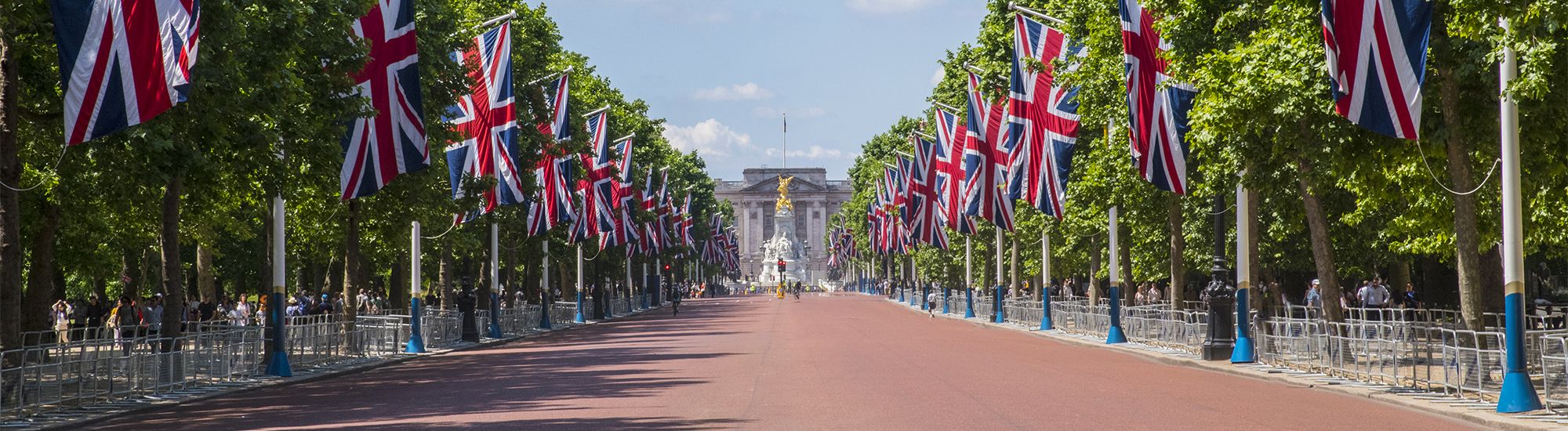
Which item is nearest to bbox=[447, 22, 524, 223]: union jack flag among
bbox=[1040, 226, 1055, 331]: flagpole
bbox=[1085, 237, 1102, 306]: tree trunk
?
bbox=[1085, 237, 1102, 306]: tree trunk

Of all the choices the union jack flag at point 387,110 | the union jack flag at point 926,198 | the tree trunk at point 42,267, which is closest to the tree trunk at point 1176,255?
the union jack flag at point 926,198

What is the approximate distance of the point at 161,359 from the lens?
24203 mm

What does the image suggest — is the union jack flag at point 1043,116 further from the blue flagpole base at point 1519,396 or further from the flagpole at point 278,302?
the blue flagpole base at point 1519,396

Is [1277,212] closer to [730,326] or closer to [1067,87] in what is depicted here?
[1067,87]

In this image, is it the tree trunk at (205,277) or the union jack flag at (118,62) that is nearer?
the union jack flag at (118,62)

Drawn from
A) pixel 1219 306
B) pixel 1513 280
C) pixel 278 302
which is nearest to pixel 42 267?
pixel 278 302

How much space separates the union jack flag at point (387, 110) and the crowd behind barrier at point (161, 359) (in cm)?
315

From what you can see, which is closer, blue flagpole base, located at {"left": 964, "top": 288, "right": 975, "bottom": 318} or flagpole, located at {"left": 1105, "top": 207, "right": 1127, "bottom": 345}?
flagpole, located at {"left": 1105, "top": 207, "right": 1127, "bottom": 345}

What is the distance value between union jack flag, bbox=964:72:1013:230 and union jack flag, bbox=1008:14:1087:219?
416 cm

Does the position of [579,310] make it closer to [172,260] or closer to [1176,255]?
[1176,255]

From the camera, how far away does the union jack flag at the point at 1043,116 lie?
1383 inches

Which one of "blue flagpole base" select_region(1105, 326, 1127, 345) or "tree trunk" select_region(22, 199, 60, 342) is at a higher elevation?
"tree trunk" select_region(22, 199, 60, 342)

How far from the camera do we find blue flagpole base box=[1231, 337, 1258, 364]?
97.8 ft

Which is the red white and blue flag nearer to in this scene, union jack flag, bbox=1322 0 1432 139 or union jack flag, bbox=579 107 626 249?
union jack flag, bbox=579 107 626 249
